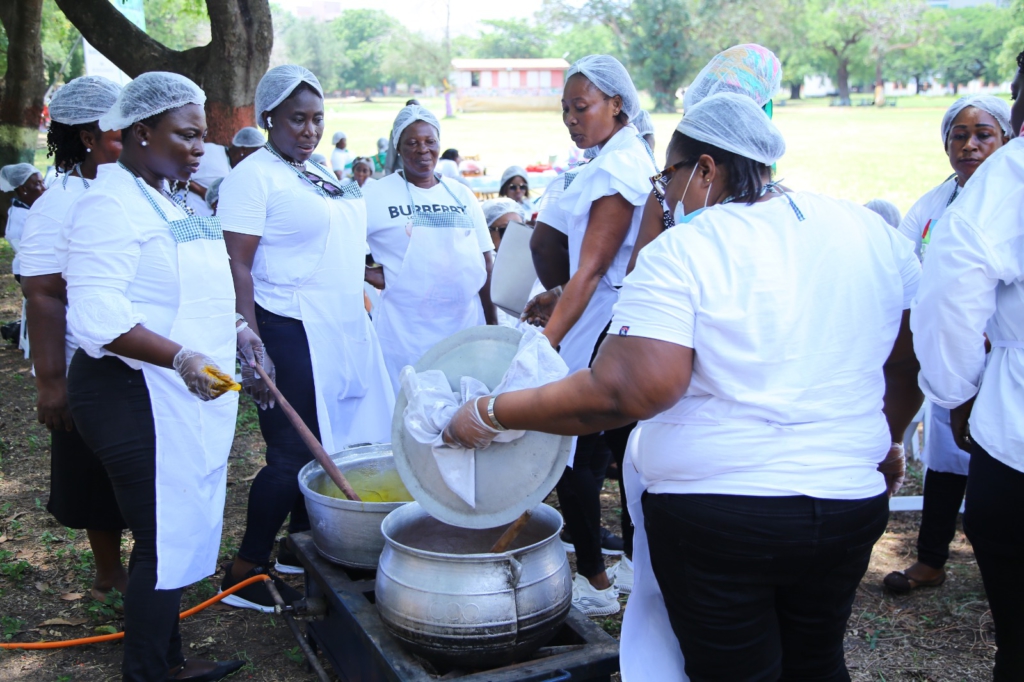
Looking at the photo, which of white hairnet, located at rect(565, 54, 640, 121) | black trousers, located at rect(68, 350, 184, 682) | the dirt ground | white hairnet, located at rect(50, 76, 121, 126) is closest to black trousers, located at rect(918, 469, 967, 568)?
the dirt ground

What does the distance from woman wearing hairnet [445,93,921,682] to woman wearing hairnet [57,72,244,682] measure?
1.13 m

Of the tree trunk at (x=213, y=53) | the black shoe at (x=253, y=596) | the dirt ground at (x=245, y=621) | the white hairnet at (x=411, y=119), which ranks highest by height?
the tree trunk at (x=213, y=53)

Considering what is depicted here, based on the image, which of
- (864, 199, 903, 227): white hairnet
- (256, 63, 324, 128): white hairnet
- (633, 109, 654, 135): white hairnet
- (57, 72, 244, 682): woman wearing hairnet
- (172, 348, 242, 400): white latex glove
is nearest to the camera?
(172, 348, 242, 400): white latex glove

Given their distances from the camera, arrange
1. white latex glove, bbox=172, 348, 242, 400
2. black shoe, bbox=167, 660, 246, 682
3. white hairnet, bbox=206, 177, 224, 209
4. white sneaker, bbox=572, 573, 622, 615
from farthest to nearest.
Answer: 1. white hairnet, bbox=206, 177, 224, 209
2. white sneaker, bbox=572, 573, 622, 615
3. black shoe, bbox=167, 660, 246, 682
4. white latex glove, bbox=172, 348, 242, 400

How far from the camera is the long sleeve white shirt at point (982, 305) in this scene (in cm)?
212

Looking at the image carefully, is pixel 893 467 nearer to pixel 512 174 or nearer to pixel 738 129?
pixel 738 129

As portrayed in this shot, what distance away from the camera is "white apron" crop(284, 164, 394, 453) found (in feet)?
12.5

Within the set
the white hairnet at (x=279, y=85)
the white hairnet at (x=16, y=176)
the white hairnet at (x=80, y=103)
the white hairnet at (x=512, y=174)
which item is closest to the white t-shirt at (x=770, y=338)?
the white hairnet at (x=279, y=85)

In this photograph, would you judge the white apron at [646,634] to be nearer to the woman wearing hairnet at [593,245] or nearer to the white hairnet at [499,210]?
the woman wearing hairnet at [593,245]

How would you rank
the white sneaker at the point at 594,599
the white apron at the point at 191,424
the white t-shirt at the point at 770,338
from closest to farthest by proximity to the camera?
1. the white t-shirt at the point at 770,338
2. the white apron at the point at 191,424
3. the white sneaker at the point at 594,599

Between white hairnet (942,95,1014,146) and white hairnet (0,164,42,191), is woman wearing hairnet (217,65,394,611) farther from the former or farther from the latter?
white hairnet (0,164,42,191)

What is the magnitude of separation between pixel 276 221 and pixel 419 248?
86cm

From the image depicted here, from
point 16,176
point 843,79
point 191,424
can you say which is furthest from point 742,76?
point 843,79

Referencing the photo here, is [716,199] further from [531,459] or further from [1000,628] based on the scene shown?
[1000,628]
